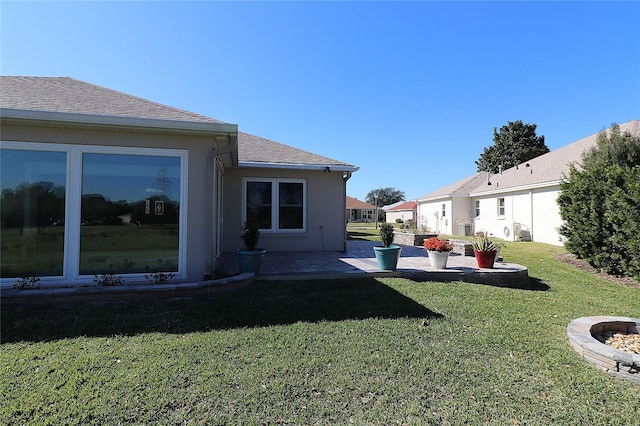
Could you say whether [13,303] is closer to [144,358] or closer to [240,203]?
[144,358]

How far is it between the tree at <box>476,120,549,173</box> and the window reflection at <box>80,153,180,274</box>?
128 ft

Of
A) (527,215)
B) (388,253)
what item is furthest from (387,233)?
(527,215)

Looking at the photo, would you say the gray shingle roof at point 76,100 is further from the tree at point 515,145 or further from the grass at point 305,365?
the tree at point 515,145

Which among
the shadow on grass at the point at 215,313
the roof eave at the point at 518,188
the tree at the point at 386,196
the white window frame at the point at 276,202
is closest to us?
the shadow on grass at the point at 215,313

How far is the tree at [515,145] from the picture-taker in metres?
36.7

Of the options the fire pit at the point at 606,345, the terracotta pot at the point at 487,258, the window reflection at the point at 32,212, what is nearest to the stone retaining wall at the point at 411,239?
the terracotta pot at the point at 487,258

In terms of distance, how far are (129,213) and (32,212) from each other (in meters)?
1.41

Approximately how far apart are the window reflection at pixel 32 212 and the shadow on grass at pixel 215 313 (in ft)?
2.97

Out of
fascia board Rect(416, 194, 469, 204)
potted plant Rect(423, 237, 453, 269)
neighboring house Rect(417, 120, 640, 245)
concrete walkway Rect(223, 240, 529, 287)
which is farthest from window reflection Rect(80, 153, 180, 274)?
fascia board Rect(416, 194, 469, 204)

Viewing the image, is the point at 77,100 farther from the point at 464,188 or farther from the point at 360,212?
the point at 360,212

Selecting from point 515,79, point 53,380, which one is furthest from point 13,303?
point 515,79

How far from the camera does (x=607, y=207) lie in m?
7.92

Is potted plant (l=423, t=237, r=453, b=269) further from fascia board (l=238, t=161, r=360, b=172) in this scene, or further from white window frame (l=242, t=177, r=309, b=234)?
white window frame (l=242, t=177, r=309, b=234)

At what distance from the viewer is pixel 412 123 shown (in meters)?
19.8
